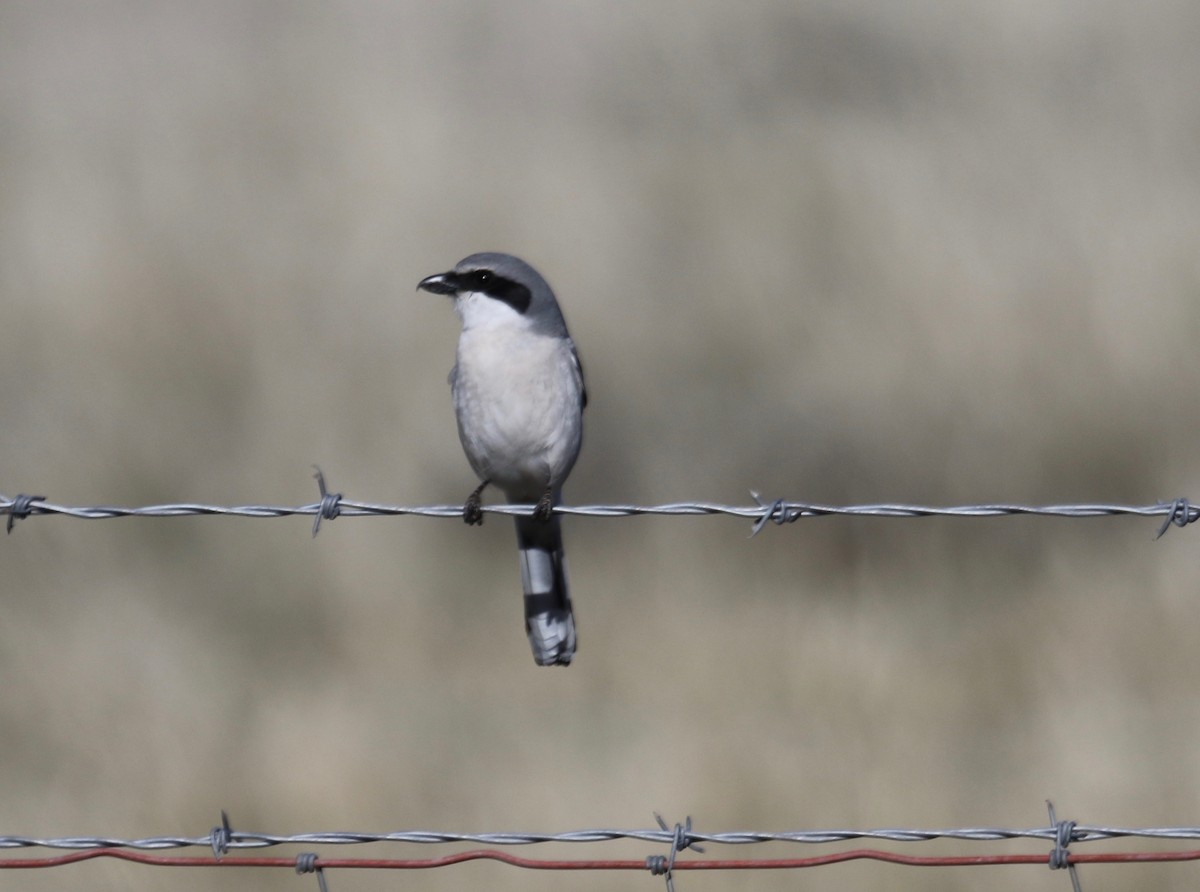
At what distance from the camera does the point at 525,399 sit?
4762mm

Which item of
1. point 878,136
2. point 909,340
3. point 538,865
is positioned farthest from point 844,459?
point 538,865

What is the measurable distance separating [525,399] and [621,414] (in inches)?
168

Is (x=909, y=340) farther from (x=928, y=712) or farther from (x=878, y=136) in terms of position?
(x=928, y=712)

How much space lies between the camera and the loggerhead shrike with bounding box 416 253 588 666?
476cm

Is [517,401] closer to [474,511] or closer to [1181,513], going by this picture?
[474,511]

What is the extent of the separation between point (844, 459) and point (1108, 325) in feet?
7.45

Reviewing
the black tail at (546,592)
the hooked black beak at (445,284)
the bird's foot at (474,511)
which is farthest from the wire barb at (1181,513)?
the hooked black beak at (445,284)

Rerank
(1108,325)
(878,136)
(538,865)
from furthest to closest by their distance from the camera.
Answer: (878,136)
(1108,325)
(538,865)

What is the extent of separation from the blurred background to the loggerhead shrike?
76.1 inches

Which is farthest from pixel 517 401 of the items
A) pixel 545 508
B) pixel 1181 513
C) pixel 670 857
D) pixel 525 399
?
pixel 1181 513

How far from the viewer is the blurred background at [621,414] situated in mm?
6535

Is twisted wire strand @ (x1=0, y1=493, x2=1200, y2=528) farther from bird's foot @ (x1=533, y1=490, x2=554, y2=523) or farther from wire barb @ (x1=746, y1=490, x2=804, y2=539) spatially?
bird's foot @ (x1=533, y1=490, x2=554, y2=523)

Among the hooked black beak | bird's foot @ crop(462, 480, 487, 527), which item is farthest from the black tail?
the hooked black beak

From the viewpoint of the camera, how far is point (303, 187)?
10.3 m
